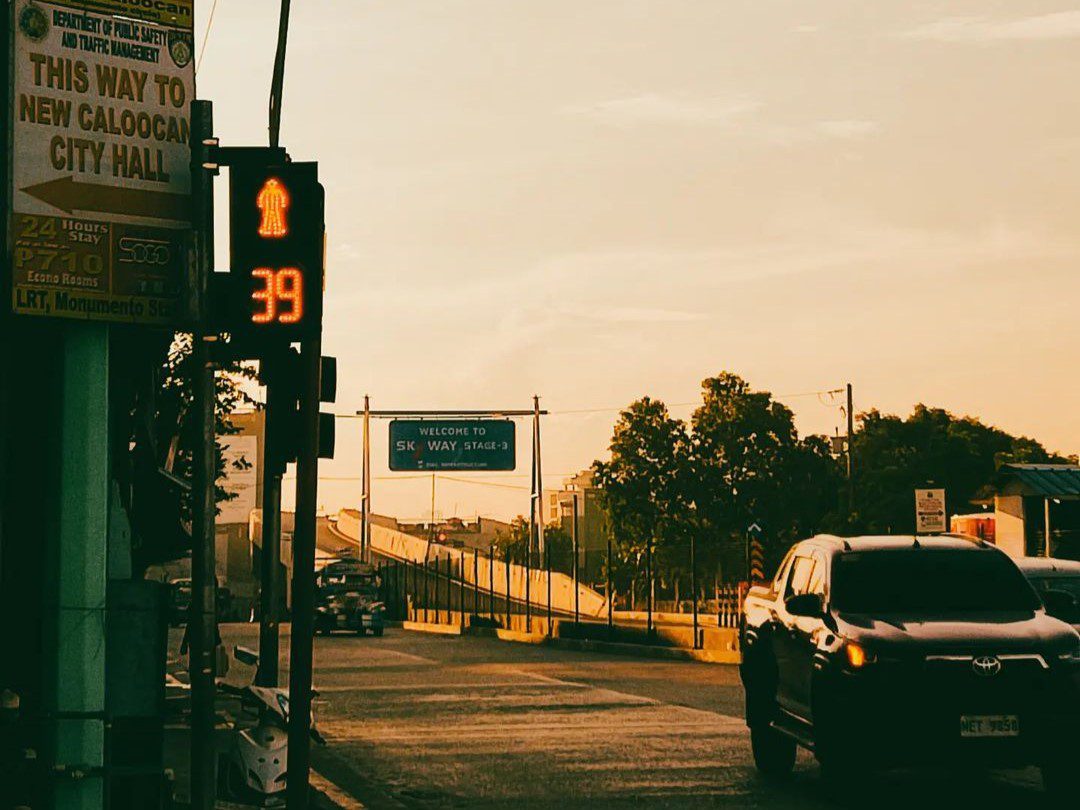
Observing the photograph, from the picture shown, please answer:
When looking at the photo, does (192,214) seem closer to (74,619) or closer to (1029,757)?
(74,619)

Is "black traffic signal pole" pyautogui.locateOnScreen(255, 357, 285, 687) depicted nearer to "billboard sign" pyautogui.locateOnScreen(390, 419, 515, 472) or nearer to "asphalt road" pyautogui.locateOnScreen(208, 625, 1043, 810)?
"asphalt road" pyautogui.locateOnScreen(208, 625, 1043, 810)

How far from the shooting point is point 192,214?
946 centimetres

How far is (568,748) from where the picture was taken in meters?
17.5

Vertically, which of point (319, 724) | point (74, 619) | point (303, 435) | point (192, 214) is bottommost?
point (319, 724)

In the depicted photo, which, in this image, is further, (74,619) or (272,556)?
(272,556)

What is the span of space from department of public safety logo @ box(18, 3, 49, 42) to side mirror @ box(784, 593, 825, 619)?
701 cm

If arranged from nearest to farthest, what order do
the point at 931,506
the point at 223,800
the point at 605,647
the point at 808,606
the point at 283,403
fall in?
the point at 223,800
the point at 283,403
the point at 808,606
the point at 931,506
the point at 605,647

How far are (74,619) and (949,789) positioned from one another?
24.4 ft

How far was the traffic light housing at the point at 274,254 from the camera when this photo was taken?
10.3 meters

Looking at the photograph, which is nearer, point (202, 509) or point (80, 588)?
point (80, 588)

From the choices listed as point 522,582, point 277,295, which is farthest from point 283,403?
point 522,582

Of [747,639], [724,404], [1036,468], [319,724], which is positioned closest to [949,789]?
[747,639]

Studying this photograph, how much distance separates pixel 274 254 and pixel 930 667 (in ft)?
17.2

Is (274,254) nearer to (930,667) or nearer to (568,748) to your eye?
(930,667)
